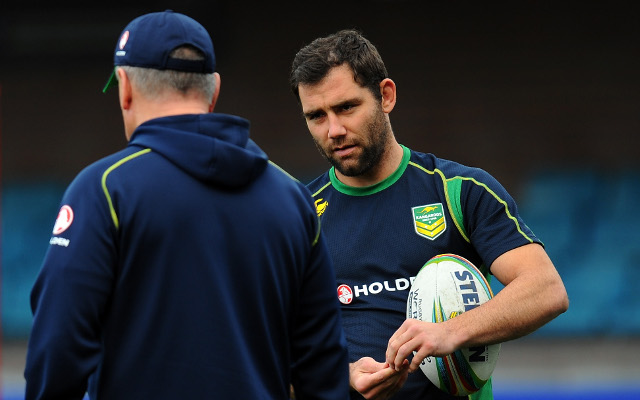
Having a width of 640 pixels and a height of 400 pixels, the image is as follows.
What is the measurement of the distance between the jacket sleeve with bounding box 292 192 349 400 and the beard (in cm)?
78

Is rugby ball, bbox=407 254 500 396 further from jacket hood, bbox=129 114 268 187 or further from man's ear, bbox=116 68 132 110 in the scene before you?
man's ear, bbox=116 68 132 110

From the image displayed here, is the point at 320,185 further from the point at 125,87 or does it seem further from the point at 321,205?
the point at 125,87

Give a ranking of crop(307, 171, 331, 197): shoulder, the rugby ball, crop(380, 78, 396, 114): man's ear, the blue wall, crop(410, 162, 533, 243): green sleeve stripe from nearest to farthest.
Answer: the rugby ball, crop(410, 162, 533, 243): green sleeve stripe, crop(380, 78, 396, 114): man's ear, crop(307, 171, 331, 197): shoulder, the blue wall

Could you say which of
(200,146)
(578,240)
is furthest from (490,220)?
(578,240)

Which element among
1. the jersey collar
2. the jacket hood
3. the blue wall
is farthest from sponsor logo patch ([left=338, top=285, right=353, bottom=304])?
the blue wall

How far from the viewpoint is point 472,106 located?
14.4 m

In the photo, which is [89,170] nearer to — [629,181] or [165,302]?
[165,302]

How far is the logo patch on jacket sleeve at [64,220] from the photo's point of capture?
211 cm

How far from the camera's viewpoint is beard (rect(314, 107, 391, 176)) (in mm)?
3219

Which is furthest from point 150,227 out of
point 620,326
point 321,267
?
point 620,326

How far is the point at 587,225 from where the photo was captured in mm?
14188

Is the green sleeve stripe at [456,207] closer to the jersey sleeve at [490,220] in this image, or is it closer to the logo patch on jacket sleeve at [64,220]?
the jersey sleeve at [490,220]

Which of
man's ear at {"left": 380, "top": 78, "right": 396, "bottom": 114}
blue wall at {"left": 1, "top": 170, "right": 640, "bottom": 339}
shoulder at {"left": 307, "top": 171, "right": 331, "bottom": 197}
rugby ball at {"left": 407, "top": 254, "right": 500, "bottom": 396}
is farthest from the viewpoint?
blue wall at {"left": 1, "top": 170, "right": 640, "bottom": 339}

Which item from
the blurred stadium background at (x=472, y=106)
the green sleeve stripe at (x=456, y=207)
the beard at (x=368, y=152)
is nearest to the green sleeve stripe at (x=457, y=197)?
the green sleeve stripe at (x=456, y=207)
